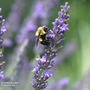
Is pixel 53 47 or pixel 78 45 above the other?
pixel 78 45

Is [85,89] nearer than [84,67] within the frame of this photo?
Yes

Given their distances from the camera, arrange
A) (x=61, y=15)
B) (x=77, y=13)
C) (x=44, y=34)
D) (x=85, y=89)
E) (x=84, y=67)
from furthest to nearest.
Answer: (x=77, y=13) < (x=84, y=67) < (x=85, y=89) < (x=44, y=34) < (x=61, y=15)

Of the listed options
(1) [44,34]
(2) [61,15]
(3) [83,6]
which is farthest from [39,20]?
(3) [83,6]

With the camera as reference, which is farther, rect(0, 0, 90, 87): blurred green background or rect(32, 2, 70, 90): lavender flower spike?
rect(0, 0, 90, 87): blurred green background

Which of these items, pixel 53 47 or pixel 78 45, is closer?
pixel 53 47

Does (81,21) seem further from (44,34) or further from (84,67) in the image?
(44,34)

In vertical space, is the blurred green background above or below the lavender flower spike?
above

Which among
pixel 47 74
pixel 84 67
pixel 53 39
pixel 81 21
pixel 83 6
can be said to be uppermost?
pixel 83 6

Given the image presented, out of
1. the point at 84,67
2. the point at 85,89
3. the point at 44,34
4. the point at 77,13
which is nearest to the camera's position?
the point at 44,34

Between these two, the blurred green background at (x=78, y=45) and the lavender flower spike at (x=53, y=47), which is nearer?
the lavender flower spike at (x=53, y=47)

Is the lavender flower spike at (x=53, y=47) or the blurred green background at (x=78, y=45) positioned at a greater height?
the blurred green background at (x=78, y=45)

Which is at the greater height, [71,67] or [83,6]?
[83,6]
